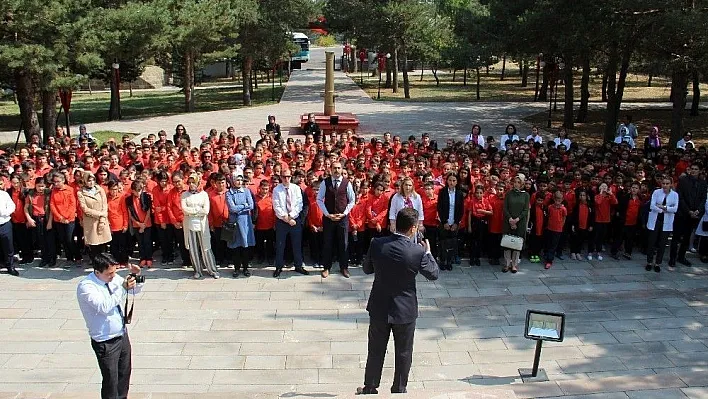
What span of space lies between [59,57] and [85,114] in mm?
17647

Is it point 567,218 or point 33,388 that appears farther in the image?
point 567,218

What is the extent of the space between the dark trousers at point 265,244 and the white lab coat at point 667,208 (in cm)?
604

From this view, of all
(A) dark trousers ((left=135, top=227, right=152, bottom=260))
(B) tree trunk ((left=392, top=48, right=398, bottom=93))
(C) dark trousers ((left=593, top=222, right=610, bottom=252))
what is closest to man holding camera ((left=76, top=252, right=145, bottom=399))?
(A) dark trousers ((left=135, top=227, right=152, bottom=260))

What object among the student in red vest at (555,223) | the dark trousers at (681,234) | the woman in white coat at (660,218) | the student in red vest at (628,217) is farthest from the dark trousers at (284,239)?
the dark trousers at (681,234)

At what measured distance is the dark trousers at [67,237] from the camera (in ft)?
33.1

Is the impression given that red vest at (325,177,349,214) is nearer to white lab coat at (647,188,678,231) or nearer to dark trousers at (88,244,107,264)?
dark trousers at (88,244,107,264)

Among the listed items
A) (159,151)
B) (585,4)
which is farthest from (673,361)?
(585,4)

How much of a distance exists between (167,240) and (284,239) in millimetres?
1956

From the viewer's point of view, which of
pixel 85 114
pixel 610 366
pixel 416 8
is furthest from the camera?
pixel 416 8

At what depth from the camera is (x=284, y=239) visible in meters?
9.93

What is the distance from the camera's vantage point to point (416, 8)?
120 feet

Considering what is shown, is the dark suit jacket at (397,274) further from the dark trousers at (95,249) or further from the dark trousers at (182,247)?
the dark trousers at (95,249)

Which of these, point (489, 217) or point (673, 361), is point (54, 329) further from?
point (673, 361)

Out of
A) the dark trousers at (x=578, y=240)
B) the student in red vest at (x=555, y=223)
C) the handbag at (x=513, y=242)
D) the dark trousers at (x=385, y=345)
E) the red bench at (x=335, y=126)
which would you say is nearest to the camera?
the dark trousers at (x=385, y=345)
